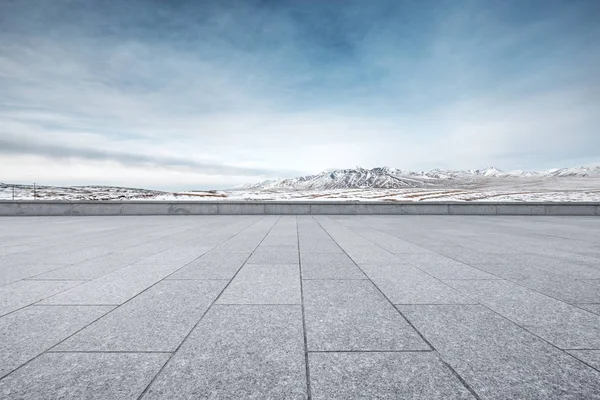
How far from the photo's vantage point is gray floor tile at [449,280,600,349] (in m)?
3.12

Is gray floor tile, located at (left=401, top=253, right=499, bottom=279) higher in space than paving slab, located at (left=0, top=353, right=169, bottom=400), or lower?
Result: lower

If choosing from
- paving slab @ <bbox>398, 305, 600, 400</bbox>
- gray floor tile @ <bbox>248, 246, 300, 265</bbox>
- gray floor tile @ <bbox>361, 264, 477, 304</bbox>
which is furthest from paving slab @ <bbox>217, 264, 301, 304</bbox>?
paving slab @ <bbox>398, 305, 600, 400</bbox>

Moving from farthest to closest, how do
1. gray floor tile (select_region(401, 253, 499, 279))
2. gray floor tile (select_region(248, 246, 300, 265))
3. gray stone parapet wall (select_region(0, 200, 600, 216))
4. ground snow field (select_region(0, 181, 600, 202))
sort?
ground snow field (select_region(0, 181, 600, 202))
gray stone parapet wall (select_region(0, 200, 600, 216))
gray floor tile (select_region(248, 246, 300, 265))
gray floor tile (select_region(401, 253, 499, 279))

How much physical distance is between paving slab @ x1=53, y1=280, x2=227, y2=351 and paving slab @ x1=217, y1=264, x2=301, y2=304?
11.7 inches

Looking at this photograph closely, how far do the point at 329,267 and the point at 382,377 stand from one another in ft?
12.0

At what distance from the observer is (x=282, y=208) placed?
2058 centimetres

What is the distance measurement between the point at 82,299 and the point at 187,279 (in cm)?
148

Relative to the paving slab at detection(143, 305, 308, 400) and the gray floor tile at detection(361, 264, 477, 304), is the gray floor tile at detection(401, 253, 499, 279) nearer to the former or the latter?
the gray floor tile at detection(361, 264, 477, 304)

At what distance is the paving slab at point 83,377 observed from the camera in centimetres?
228

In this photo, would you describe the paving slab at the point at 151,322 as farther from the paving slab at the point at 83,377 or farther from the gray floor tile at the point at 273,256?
the gray floor tile at the point at 273,256

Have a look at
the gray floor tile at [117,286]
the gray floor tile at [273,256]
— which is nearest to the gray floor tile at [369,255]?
the gray floor tile at [273,256]

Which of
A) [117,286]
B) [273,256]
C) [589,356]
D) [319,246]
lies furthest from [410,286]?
[117,286]

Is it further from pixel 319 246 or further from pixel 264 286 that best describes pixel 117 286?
pixel 319 246

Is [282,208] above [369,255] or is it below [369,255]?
above
